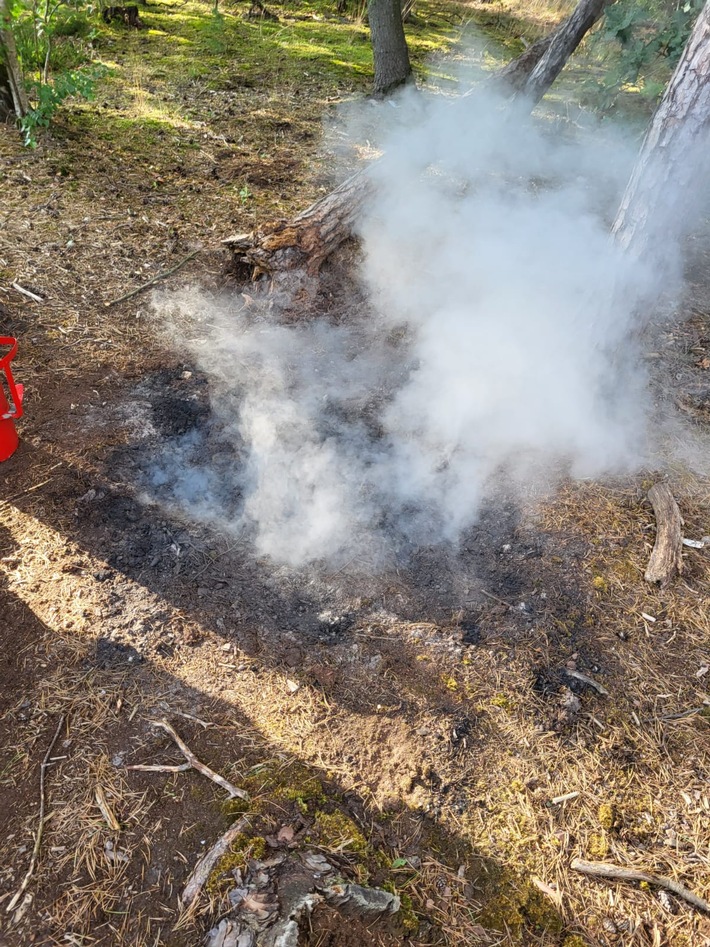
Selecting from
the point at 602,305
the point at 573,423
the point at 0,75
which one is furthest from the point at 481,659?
the point at 0,75

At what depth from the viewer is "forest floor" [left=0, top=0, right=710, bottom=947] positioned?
1825 mm

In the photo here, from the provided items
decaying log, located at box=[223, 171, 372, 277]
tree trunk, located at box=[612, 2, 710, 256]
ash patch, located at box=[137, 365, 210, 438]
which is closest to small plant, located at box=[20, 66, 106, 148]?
decaying log, located at box=[223, 171, 372, 277]

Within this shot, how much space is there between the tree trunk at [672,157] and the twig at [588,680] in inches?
98.8

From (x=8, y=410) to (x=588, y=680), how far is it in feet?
10.6

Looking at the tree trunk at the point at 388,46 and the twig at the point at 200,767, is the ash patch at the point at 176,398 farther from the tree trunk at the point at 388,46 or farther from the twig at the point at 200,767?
the tree trunk at the point at 388,46

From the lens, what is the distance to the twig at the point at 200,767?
1.98 meters

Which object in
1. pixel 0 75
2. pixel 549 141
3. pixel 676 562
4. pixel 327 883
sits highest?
pixel 549 141

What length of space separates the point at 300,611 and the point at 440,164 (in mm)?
6144

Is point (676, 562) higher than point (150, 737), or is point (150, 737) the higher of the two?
point (676, 562)

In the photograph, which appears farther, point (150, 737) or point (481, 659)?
point (481, 659)

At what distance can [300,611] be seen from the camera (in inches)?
105

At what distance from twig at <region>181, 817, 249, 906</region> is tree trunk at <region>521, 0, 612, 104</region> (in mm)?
8035

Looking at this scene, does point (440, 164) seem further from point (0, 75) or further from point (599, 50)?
point (0, 75)

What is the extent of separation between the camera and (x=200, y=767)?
2037 mm
